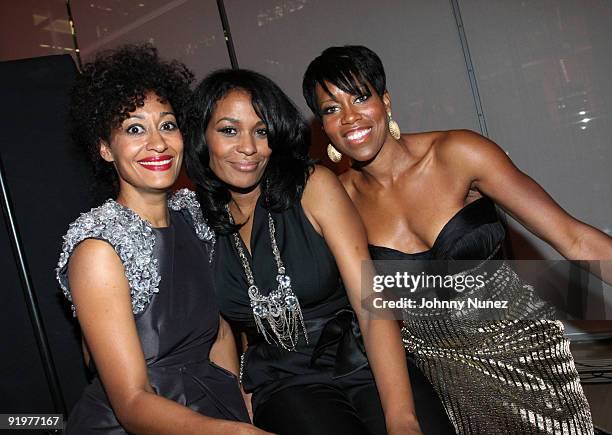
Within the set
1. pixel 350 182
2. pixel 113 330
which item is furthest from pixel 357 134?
pixel 113 330

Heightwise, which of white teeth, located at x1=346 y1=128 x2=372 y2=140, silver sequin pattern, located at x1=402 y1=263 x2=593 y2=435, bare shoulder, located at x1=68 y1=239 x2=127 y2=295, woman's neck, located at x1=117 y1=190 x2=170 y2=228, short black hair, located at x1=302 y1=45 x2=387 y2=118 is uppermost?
short black hair, located at x1=302 y1=45 x2=387 y2=118

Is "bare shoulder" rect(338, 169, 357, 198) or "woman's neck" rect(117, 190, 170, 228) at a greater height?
"woman's neck" rect(117, 190, 170, 228)

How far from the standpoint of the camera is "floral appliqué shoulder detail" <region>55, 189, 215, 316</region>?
169 cm

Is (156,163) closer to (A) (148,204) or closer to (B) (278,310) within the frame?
(A) (148,204)

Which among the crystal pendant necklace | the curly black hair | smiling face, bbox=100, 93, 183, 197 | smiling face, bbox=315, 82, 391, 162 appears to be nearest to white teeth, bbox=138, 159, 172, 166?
smiling face, bbox=100, 93, 183, 197

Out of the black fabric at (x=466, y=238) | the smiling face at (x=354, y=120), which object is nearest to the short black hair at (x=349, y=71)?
the smiling face at (x=354, y=120)

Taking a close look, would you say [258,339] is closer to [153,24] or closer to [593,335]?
[593,335]

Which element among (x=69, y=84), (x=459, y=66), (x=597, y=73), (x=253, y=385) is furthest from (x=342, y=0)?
(x=253, y=385)

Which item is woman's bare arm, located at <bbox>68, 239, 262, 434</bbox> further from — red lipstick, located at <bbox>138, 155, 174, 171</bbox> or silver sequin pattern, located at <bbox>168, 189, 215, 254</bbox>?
silver sequin pattern, located at <bbox>168, 189, 215, 254</bbox>

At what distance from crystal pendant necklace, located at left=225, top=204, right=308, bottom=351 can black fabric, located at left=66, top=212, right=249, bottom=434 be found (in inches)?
4.9

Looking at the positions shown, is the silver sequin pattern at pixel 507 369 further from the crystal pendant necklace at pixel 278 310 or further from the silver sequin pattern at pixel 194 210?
the silver sequin pattern at pixel 194 210

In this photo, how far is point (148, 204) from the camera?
1.89 metres

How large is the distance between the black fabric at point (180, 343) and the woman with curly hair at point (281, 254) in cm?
10

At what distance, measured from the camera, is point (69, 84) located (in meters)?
2.43
